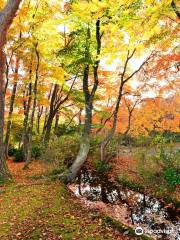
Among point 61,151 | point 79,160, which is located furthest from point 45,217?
point 61,151

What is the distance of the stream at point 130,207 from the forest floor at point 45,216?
1247 mm

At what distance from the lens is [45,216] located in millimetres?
7988

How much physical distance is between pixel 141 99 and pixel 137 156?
25.5 ft

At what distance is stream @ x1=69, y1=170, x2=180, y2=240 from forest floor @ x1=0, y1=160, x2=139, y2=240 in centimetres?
125

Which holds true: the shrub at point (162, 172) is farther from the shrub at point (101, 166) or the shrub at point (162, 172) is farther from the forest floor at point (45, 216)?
the forest floor at point (45, 216)

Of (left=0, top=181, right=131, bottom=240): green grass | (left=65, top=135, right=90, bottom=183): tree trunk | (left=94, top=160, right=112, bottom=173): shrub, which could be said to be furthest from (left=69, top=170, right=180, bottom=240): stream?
(left=0, top=181, right=131, bottom=240): green grass

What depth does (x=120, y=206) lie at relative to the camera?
1106cm

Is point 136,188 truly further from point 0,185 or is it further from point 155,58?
point 155,58

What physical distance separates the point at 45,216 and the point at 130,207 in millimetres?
4213

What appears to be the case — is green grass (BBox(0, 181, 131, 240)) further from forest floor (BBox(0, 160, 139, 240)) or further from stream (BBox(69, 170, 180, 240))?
stream (BBox(69, 170, 180, 240))

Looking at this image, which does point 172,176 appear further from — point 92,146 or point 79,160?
point 92,146

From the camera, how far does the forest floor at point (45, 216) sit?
676 cm

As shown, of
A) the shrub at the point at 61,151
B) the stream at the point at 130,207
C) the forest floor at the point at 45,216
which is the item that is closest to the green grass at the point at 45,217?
the forest floor at the point at 45,216

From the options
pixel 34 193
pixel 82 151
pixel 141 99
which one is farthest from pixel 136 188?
pixel 141 99
